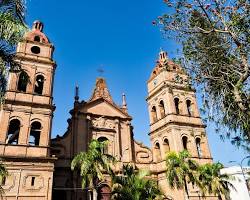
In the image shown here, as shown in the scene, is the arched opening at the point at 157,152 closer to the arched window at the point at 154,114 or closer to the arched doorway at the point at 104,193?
the arched window at the point at 154,114

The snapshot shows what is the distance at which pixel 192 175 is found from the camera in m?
22.1

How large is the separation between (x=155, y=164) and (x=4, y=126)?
49.0 ft

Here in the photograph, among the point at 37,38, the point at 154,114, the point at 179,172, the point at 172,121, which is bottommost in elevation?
the point at 179,172

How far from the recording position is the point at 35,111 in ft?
73.9

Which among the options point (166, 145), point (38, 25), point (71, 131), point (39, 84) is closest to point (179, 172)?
point (166, 145)

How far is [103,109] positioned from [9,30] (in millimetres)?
19987

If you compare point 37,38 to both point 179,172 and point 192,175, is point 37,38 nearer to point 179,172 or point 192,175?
point 179,172

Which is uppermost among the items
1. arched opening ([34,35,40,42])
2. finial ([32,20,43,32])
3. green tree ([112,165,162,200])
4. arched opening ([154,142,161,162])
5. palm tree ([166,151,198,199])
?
finial ([32,20,43,32])

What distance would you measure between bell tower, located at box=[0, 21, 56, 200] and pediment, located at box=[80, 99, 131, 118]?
4.90 meters

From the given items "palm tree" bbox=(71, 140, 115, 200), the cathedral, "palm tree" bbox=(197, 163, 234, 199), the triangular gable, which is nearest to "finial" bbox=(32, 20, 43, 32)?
the cathedral

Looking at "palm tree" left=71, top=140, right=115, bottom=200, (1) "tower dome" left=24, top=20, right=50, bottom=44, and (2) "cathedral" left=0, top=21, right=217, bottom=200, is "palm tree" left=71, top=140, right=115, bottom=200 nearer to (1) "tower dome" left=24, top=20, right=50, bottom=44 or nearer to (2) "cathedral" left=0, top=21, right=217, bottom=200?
(2) "cathedral" left=0, top=21, right=217, bottom=200

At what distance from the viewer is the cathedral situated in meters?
19.9

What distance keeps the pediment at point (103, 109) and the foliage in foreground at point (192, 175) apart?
27.8ft

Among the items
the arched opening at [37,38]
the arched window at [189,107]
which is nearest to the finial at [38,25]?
the arched opening at [37,38]
